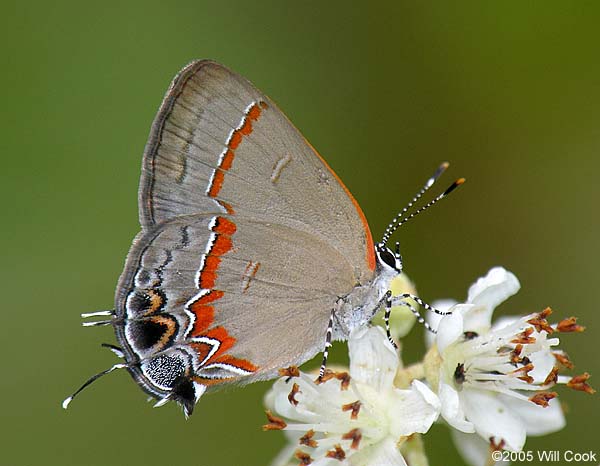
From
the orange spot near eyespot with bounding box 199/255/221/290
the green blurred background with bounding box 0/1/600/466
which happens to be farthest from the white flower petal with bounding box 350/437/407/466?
the green blurred background with bounding box 0/1/600/466

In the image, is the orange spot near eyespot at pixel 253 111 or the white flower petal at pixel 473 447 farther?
the white flower petal at pixel 473 447

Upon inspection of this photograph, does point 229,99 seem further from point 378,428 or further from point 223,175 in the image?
point 378,428

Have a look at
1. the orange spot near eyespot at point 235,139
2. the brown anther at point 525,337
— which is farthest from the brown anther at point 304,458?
the orange spot near eyespot at point 235,139

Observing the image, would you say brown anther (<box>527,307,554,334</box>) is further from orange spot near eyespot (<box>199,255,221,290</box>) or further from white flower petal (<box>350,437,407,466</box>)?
orange spot near eyespot (<box>199,255,221,290</box>)

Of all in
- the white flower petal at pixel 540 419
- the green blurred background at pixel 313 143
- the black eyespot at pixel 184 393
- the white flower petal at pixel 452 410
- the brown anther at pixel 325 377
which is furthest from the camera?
the green blurred background at pixel 313 143

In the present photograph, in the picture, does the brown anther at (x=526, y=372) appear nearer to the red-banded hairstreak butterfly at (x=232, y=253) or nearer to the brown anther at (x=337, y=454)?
the red-banded hairstreak butterfly at (x=232, y=253)

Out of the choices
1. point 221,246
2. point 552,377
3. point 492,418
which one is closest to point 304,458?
point 492,418

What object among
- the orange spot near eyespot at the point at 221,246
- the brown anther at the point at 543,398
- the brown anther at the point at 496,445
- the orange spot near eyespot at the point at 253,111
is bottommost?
the orange spot near eyespot at the point at 221,246

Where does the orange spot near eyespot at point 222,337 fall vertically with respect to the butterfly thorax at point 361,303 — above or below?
below
